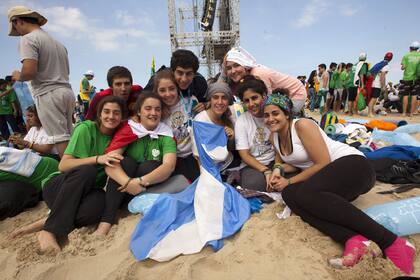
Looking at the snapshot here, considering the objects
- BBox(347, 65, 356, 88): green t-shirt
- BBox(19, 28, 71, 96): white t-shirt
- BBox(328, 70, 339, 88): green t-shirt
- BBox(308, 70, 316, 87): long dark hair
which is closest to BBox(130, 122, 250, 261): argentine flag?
BBox(19, 28, 71, 96): white t-shirt

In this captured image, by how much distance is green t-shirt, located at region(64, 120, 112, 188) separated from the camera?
2.34 meters

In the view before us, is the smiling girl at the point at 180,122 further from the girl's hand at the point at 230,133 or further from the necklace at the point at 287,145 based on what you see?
the necklace at the point at 287,145

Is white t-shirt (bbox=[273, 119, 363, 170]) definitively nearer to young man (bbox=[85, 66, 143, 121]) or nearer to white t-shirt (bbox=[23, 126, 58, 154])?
young man (bbox=[85, 66, 143, 121])

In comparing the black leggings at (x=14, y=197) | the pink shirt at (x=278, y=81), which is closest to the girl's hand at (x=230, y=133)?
→ the pink shirt at (x=278, y=81)

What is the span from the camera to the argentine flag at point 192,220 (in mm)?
1873

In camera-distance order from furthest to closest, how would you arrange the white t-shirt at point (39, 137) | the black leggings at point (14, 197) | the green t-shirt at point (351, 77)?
1. the green t-shirt at point (351, 77)
2. the white t-shirt at point (39, 137)
3. the black leggings at point (14, 197)

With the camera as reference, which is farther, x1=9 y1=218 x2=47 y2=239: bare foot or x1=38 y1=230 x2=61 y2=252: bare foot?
x1=9 y1=218 x2=47 y2=239: bare foot

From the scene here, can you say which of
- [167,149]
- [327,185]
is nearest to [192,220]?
[167,149]

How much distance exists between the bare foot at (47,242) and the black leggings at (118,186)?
1.23 ft

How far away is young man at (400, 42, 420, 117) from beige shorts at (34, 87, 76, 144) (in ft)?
27.4

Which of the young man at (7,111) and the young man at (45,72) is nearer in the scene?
the young man at (45,72)

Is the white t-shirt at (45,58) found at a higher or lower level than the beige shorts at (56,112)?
higher

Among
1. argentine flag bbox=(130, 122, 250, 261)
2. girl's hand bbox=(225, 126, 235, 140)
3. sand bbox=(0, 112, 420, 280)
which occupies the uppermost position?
girl's hand bbox=(225, 126, 235, 140)

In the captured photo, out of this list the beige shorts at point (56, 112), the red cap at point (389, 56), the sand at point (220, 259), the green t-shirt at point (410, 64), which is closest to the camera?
the sand at point (220, 259)
